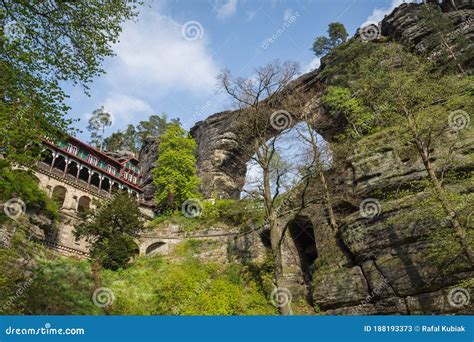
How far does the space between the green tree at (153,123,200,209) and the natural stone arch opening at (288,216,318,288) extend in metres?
15.6

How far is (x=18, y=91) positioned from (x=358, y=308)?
16380 millimetres

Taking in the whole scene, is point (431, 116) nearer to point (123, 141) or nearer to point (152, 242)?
point (152, 242)

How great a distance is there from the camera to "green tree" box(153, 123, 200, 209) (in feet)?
119

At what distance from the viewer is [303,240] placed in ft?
78.7

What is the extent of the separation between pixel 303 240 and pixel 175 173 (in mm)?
18454

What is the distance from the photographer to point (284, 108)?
21094mm

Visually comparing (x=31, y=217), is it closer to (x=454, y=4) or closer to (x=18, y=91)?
(x=18, y=91)

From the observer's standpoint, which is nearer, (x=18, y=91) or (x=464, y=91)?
(x=18, y=91)

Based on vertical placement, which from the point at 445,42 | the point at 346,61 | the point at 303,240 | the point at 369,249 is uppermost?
the point at 346,61

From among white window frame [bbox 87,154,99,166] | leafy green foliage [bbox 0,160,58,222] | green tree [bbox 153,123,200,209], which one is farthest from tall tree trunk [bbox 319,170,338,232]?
white window frame [bbox 87,154,99,166]

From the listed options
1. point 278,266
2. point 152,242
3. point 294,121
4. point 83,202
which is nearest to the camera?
point 278,266

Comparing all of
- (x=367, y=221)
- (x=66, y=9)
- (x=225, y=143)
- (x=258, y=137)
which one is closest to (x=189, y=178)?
(x=225, y=143)

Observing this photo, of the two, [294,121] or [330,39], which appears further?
[330,39]

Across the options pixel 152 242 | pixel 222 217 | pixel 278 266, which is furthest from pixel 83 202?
pixel 278 266
